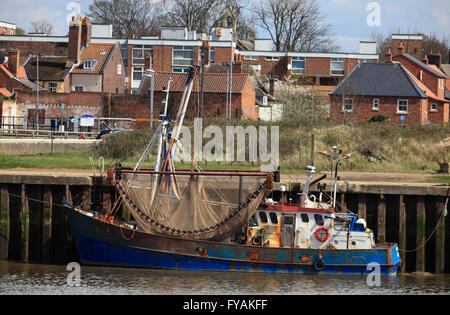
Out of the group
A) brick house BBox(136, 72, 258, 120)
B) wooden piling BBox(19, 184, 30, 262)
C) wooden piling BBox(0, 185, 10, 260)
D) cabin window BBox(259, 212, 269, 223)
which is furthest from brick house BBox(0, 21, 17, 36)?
cabin window BBox(259, 212, 269, 223)

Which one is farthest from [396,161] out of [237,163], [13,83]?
[13,83]

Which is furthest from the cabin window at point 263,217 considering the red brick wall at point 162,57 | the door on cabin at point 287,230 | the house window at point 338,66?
the house window at point 338,66

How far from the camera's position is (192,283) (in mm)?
25516

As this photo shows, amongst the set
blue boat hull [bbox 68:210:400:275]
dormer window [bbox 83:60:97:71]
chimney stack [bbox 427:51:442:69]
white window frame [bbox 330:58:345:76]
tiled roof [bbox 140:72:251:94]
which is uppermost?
chimney stack [bbox 427:51:442:69]

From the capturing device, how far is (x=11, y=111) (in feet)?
232

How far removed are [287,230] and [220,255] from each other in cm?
245

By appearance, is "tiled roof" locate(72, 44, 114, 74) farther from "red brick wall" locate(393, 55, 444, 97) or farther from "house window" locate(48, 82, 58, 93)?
"red brick wall" locate(393, 55, 444, 97)

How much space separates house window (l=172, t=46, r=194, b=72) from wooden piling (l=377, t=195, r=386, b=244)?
60.1 m

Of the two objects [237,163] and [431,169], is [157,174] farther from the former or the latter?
[431,169]

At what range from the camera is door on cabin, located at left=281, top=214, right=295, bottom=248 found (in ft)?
87.8

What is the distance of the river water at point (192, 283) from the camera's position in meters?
24.5
